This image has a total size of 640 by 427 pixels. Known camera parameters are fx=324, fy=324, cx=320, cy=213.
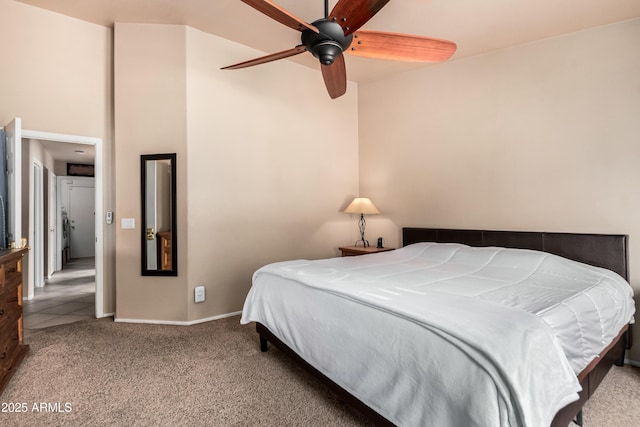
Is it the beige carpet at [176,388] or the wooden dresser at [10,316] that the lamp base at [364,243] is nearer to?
the beige carpet at [176,388]

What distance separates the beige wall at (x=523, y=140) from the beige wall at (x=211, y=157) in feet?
4.24

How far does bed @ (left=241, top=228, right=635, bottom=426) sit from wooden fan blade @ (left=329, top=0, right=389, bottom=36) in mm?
1481

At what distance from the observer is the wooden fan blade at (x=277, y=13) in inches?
62.7

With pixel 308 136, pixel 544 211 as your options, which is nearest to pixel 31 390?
pixel 308 136

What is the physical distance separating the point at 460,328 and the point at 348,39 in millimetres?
1689

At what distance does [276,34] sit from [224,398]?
3231 millimetres

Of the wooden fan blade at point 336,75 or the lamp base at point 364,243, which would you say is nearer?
the wooden fan blade at point 336,75

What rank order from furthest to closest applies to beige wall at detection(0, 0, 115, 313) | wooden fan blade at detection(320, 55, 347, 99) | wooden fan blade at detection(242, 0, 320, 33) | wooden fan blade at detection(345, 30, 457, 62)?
beige wall at detection(0, 0, 115, 313), wooden fan blade at detection(320, 55, 347, 99), wooden fan blade at detection(345, 30, 457, 62), wooden fan blade at detection(242, 0, 320, 33)

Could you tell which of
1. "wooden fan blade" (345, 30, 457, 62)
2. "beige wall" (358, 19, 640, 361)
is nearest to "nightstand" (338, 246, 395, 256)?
"beige wall" (358, 19, 640, 361)

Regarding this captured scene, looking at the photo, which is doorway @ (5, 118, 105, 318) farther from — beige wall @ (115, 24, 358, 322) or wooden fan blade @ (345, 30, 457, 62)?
wooden fan blade @ (345, 30, 457, 62)

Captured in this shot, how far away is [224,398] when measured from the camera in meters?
1.98

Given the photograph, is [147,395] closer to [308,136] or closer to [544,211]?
[308,136]

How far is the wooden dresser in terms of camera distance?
6.72ft

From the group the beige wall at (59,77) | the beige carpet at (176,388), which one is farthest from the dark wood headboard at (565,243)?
the beige wall at (59,77)
